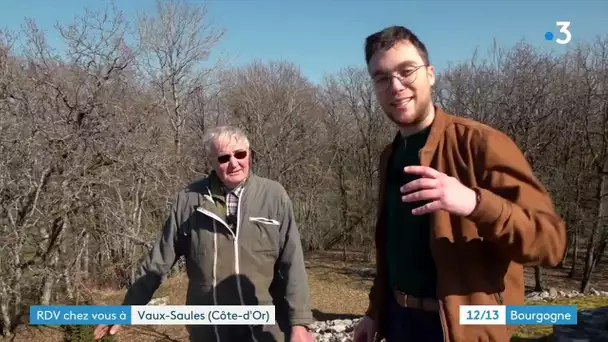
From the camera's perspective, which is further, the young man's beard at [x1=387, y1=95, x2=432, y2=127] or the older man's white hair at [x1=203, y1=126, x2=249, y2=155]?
the older man's white hair at [x1=203, y1=126, x2=249, y2=155]

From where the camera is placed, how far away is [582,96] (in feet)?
67.5

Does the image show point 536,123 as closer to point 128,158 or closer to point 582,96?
point 582,96

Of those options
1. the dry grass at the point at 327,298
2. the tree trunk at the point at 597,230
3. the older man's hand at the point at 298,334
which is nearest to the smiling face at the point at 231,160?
the older man's hand at the point at 298,334

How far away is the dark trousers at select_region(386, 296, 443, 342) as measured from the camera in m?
1.74

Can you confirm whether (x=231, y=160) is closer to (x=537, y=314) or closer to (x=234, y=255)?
(x=234, y=255)

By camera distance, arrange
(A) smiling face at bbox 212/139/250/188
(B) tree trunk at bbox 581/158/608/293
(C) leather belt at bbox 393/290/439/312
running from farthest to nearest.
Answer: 1. (B) tree trunk at bbox 581/158/608/293
2. (A) smiling face at bbox 212/139/250/188
3. (C) leather belt at bbox 393/290/439/312

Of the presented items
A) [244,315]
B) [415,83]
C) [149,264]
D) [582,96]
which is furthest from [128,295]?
[582,96]

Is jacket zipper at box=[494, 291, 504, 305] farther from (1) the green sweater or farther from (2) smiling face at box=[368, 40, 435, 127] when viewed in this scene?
(2) smiling face at box=[368, 40, 435, 127]

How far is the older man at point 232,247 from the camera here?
2646mm

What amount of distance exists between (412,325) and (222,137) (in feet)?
4.66

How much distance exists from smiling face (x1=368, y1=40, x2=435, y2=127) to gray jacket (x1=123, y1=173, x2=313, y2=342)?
117 cm

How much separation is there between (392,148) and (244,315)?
4.24ft

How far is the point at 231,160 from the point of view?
8.69 ft

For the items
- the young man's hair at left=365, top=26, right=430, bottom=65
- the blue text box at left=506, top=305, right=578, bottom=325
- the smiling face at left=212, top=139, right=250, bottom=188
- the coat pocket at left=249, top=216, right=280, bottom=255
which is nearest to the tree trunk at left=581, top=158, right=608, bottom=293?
the blue text box at left=506, top=305, right=578, bottom=325
